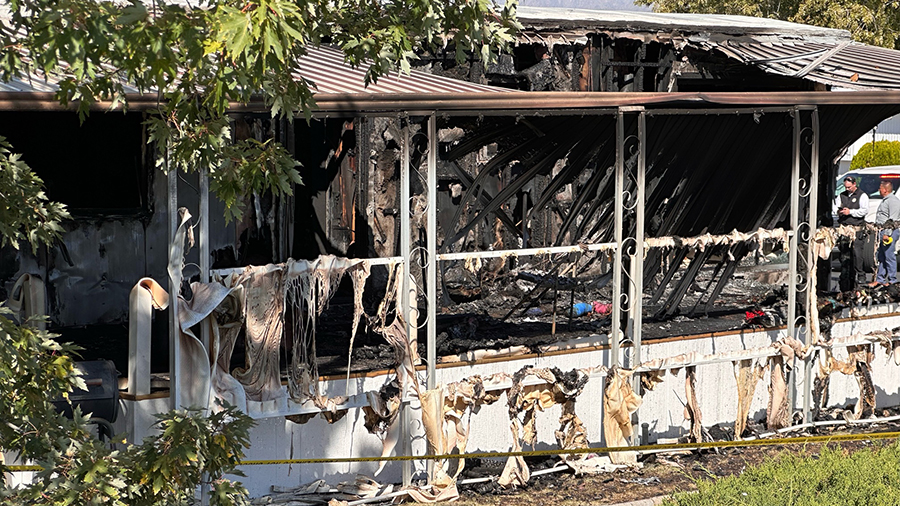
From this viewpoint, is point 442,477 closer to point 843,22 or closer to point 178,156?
point 178,156

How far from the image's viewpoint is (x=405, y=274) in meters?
7.76

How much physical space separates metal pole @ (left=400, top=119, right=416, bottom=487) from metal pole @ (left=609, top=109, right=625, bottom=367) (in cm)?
173

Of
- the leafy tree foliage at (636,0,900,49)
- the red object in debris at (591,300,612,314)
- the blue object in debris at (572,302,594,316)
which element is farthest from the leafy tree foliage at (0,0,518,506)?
the leafy tree foliage at (636,0,900,49)

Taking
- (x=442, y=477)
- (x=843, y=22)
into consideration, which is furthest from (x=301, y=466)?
(x=843, y=22)

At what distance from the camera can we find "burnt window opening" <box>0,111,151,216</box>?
1070cm

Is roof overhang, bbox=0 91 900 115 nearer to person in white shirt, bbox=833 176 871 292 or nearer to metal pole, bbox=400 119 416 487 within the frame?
metal pole, bbox=400 119 416 487

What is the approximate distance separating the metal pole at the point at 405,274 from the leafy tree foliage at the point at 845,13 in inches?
962

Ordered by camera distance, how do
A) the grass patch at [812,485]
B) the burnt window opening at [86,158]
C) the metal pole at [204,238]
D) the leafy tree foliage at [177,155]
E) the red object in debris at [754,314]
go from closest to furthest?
1. the leafy tree foliage at [177,155]
2. the grass patch at [812,485]
3. the metal pole at [204,238]
4. the red object in debris at [754,314]
5. the burnt window opening at [86,158]

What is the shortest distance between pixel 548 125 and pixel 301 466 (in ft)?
10.4

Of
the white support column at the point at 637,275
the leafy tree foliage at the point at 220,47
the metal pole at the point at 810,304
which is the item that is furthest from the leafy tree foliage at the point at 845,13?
the leafy tree foliage at the point at 220,47

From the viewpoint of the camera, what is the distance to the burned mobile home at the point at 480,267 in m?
7.40

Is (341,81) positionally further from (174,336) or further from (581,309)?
(581,309)

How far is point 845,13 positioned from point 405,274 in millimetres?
25757

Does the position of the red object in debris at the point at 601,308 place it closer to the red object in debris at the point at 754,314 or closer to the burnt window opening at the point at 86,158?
the red object in debris at the point at 754,314
